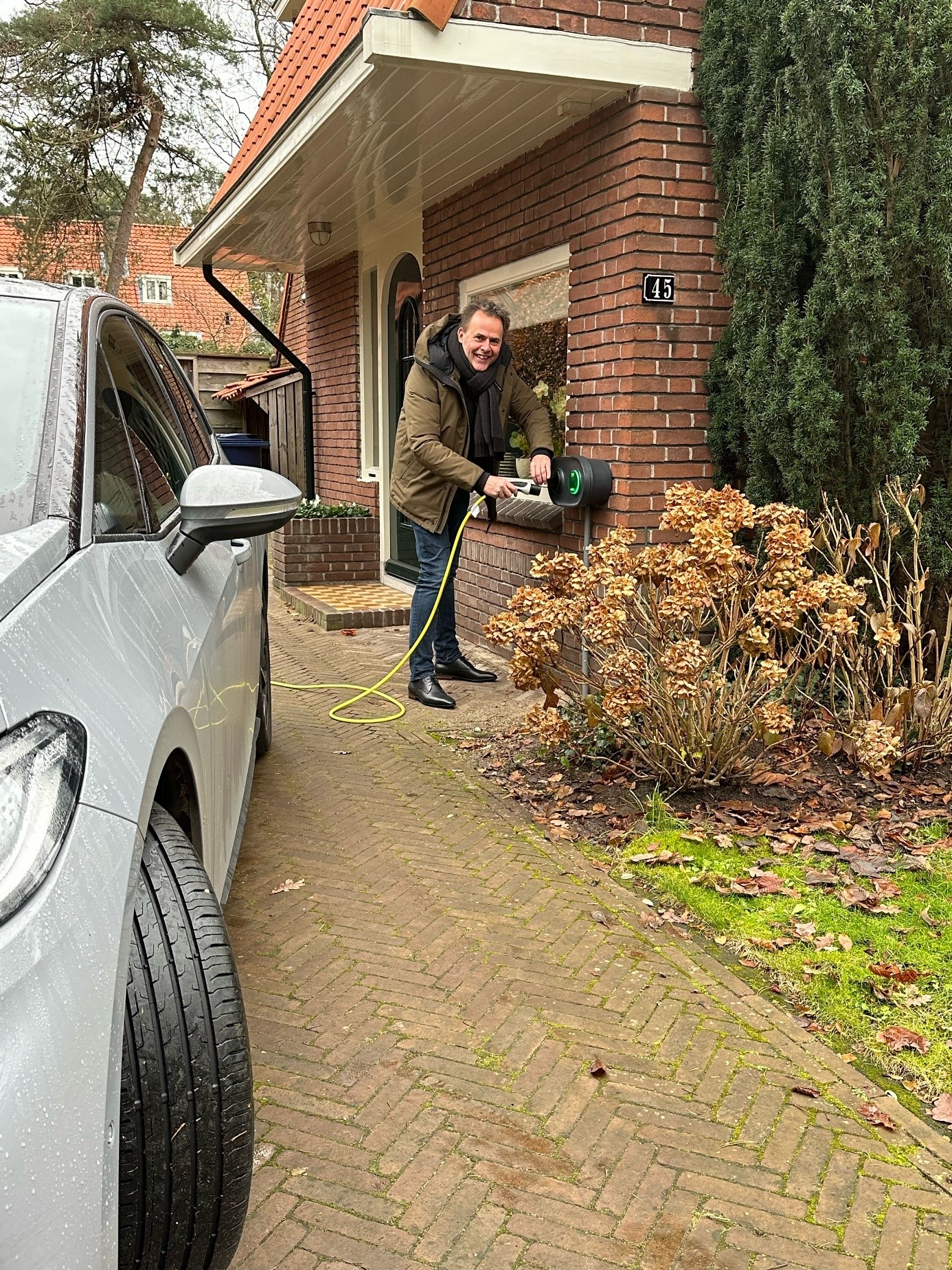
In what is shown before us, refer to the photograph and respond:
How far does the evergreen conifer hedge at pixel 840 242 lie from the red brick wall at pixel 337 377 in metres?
6.10

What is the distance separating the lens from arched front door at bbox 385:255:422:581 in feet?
32.1

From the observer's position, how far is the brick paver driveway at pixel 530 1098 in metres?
2.19

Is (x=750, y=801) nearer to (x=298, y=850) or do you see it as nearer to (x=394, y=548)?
(x=298, y=850)

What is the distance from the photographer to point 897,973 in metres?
3.19

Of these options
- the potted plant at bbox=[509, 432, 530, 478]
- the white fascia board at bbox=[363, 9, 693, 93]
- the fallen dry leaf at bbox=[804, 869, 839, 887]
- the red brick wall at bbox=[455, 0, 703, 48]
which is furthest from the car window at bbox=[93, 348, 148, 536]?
the potted plant at bbox=[509, 432, 530, 478]

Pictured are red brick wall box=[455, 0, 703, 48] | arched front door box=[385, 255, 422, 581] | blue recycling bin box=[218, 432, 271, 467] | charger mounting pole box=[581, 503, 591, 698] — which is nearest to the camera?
red brick wall box=[455, 0, 703, 48]

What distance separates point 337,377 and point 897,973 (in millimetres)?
9898

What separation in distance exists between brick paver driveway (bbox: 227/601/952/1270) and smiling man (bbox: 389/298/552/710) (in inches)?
94.9

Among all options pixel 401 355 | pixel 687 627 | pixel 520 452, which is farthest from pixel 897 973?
pixel 401 355

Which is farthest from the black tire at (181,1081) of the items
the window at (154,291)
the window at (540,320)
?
the window at (154,291)

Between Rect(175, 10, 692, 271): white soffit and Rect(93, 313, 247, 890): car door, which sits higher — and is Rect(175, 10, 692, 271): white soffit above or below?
above

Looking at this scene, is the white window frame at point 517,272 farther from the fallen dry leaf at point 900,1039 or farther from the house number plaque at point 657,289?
the fallen dry leaf at point 900,1039

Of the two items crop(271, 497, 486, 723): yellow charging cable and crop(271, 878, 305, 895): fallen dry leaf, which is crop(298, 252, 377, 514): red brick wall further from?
crop(271, 878, 305, 895): fallen dry leaf

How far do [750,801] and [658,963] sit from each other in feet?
4.39
